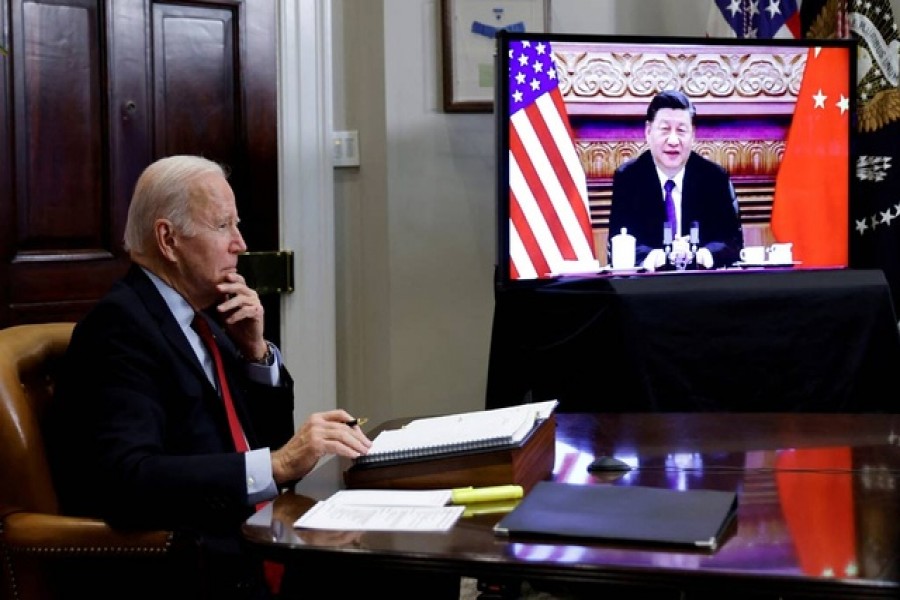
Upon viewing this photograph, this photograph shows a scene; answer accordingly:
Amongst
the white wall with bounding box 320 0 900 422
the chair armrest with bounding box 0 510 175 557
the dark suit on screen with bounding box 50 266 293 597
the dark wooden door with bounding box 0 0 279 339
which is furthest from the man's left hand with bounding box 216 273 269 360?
the white wall with bounding box 320 0 900 422

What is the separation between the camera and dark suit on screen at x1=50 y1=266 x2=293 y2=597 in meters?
1.67

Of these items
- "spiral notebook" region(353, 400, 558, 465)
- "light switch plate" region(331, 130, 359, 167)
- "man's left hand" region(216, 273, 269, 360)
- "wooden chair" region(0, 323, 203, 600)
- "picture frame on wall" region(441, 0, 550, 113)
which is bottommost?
"wooden chair" region(0, 323, 203, 600)

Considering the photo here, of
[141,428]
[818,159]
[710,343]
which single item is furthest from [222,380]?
[818,159]

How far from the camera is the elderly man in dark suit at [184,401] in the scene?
5.52ft

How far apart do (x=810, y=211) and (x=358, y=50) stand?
59.9 inches

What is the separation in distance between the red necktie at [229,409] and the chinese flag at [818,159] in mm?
2219

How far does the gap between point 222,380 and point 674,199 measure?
1.96 m

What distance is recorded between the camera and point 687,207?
3.61 m

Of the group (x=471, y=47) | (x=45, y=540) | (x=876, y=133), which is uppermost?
(x=471, y=47)

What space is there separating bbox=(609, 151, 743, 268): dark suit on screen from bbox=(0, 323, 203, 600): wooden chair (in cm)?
205

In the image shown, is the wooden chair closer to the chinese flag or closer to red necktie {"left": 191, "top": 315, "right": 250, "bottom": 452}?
red necktie {"left": 191, "top": 315, "right": 250, "bottom": 452}

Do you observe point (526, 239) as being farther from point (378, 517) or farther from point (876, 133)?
point (378, 517)

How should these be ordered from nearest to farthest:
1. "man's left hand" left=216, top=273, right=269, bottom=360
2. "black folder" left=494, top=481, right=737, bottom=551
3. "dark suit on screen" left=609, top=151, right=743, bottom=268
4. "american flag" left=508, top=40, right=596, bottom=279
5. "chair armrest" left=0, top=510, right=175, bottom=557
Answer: "black folder" left=494, top=481, right=737, bottom=551
"chair armrest" left=0, top=510, right=175, bottom=557
"man's left hand" left=216, top=273, right=269, bottom=360
"american flag" left=508, top=40, right=596, bottom=279
"dark suit on screen" left=609, top=151, right=743, bottom=268

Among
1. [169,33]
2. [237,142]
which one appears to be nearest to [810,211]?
[237,142]
